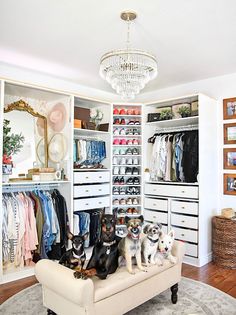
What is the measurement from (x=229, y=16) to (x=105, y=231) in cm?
215

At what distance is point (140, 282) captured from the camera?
2176mm

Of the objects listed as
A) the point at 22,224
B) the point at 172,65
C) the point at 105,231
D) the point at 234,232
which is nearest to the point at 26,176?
the point at 22,224

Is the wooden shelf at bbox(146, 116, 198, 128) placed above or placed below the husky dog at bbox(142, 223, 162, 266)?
above

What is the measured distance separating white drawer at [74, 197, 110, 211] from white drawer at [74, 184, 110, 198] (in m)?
0.07

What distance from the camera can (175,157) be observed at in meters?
3.97

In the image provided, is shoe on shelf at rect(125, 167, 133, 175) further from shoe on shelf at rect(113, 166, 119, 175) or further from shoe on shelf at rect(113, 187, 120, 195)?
shoe on shelf at rect(113, 187, 120, 195)

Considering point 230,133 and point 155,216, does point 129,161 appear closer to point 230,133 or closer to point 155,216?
point 155,216

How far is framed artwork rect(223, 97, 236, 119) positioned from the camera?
387cm

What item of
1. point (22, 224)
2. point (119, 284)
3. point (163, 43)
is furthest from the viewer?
point (22, 224)

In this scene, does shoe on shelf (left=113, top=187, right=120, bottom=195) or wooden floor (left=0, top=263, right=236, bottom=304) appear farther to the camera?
shoe on shelf (left=113, top=187, right=120, bottom=195)

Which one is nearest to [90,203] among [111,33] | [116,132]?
[116,132]

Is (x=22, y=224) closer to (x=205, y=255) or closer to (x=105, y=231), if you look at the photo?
(x=105, y=231)

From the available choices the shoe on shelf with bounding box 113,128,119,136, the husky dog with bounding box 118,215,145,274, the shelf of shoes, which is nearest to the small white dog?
the husky dog with bounding box 118,215,145,274

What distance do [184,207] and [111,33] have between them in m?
2.42
